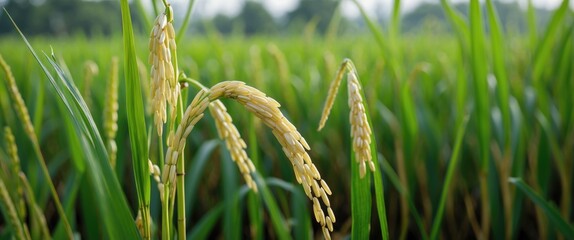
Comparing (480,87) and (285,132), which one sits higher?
(285,132)

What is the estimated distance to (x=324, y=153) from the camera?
1.98 m

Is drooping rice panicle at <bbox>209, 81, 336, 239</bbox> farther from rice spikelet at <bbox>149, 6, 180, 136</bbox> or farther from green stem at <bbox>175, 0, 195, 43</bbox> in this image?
green stem at <bbox>175, 0, 195, 43</bbox>

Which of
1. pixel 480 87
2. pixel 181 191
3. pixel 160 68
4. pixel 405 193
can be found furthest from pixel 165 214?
pixel 480 87

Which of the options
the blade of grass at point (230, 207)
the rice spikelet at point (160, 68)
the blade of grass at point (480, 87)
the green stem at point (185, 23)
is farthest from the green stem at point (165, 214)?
the blade of grass at point (480, 87)

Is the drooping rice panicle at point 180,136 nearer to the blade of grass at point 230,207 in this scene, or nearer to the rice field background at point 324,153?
the rice field background at point 324,153

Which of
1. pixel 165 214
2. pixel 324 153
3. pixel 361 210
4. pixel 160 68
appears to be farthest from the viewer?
pixel 324 153

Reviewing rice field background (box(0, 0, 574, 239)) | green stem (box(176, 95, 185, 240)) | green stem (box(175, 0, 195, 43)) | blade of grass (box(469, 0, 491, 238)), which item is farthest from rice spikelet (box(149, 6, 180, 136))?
blade of grass (box(469, 0, 491, 238))

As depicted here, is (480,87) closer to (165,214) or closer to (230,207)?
(230,207)

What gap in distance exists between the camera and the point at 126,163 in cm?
221

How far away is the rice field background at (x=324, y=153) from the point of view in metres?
0.69

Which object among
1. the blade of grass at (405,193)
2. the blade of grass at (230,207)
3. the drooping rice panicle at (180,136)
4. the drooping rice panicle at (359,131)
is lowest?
the blade of grass at (405,193)

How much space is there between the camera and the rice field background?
27.2 inches

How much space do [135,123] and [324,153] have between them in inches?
53.2

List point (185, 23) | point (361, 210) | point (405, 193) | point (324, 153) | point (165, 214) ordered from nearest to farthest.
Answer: point (165, 214) → point (361, 210) → point (185, 23) → point (405, 193) → point (324, 153)
